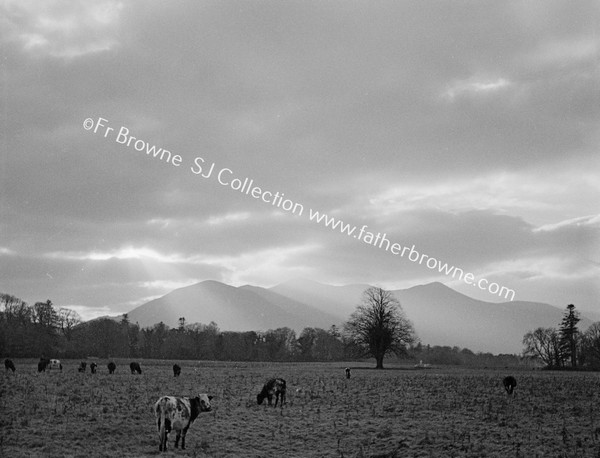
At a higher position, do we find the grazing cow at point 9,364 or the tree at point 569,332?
the tree at point 569,332

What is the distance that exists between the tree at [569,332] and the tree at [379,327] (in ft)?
111

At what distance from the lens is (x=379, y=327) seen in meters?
77.3

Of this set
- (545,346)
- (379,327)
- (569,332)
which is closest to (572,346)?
(569,332)

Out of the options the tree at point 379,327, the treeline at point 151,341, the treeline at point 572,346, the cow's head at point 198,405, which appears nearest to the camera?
the cow's head at point 198,405

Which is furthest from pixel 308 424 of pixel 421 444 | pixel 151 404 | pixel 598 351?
pixel 598 351

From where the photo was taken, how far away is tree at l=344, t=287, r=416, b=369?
75.9m

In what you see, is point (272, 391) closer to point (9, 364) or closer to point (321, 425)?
point (321, 425)

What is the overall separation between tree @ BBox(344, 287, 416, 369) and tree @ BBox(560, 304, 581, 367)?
34.0m

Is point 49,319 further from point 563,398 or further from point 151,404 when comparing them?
point 563,398

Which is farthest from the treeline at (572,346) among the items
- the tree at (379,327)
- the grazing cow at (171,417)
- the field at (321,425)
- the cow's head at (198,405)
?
the grazing cow at (171,417)

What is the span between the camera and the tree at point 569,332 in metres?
91.0

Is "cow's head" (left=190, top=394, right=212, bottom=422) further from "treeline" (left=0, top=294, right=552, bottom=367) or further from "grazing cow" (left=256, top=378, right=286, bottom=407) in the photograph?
"treeline" (left=0, top=294, right=552, bottom=367)

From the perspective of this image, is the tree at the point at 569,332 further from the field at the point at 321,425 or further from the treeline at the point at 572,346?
the field at the point at 321,425

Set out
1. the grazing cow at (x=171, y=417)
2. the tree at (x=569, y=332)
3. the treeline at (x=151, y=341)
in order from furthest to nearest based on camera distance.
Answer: the treeline at (x=151, y=341), the tree at (x=569, y=332), the grazing cow at (x=171, y=417)
